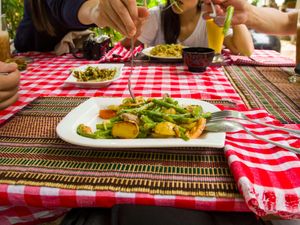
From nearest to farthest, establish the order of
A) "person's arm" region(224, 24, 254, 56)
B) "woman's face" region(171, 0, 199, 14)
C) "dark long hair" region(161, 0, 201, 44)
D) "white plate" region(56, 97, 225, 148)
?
"white plate" region(56, 97, 225, 148) < "person's arm" region(224, 24, 254, 56) < "woman's face" region(171, 0, 199, 14) < "dark long hair" region(161, 0, 201, 44)

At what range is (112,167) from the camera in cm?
56

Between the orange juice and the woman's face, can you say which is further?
the woman's face

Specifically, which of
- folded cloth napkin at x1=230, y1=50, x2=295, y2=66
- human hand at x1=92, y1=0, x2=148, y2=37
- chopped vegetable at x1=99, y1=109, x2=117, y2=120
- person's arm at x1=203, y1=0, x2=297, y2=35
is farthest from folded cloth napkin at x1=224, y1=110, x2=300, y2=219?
person's arm at x1=203, y1=0, x2=297, y2=35

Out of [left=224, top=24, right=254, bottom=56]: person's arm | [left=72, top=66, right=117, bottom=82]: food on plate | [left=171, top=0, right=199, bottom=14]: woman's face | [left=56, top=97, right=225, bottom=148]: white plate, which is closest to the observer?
[left=56, top=97, right=225, bottom=148]: white plate

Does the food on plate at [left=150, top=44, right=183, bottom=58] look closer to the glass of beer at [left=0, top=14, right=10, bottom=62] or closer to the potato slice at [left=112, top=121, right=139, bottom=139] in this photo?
the glass of beer at [left=0, top=14, right=10, bottom=62]

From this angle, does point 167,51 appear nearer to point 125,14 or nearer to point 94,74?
point 94,74

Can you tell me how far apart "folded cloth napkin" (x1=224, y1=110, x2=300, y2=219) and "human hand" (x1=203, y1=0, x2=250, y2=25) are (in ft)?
3.20

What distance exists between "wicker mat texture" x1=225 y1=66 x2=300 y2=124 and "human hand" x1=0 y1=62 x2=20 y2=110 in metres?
0.73

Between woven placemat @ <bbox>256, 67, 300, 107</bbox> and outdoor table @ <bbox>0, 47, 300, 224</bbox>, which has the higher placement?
outdoor table @ <bbox>0, 47, 300, 224</bbox>

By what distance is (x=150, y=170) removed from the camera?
55 cm

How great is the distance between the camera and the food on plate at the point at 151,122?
617 millimetres

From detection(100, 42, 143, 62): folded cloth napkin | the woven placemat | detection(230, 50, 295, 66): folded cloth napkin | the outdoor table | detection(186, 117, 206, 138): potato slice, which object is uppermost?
detection(186, 117, 206, 138): potato slice

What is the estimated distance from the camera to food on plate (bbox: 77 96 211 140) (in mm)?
617

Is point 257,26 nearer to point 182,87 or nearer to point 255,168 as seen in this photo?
point 182,87
